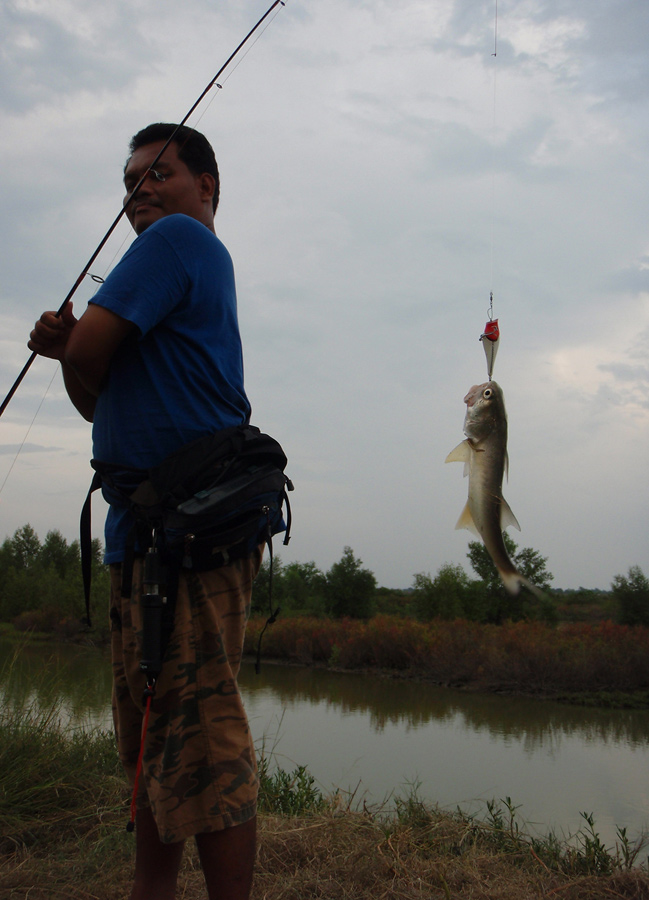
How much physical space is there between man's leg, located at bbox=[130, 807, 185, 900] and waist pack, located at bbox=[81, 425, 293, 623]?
57 cm

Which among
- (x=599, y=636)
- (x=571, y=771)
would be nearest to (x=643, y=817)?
(x=571, y=771)

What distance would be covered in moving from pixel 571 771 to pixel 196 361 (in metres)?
7.69

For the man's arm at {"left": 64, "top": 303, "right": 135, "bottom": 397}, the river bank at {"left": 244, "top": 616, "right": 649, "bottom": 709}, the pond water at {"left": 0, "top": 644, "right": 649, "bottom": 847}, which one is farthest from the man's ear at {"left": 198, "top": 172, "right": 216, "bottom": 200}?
the river bank at {"left": 244, "top": 616, "right": 649, "bottom": 709}

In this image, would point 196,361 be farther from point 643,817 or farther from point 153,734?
point 643,817

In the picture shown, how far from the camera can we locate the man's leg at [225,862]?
4.24ft

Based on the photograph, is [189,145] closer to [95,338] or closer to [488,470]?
[95,338]

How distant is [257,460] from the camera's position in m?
1.52

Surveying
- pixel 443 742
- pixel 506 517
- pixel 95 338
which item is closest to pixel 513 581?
pixel 506 517

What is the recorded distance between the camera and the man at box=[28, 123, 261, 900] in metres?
1.29

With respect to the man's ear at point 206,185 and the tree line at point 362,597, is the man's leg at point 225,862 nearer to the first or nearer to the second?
the man's ear at point 206,185

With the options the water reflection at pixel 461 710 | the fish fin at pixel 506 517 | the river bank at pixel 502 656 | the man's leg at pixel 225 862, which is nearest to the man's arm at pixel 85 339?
the man's leg at pixel 225 862

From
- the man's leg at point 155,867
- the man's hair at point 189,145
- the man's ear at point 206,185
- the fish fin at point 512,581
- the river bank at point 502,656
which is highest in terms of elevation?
the man's hair at point 189,145

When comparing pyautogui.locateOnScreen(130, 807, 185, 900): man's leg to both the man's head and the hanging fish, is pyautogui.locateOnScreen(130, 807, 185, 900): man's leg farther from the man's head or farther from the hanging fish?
the man's head

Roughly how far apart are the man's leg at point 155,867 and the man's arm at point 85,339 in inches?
39.1
